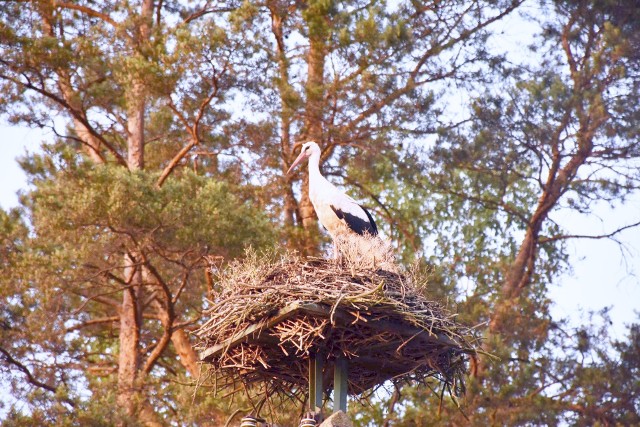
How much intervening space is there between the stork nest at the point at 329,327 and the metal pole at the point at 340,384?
0.06m

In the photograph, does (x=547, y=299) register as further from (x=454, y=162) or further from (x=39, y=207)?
(x=39, y=207)

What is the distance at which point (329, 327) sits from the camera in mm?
7051

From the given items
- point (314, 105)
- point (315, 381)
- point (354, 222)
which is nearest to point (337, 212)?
point (354, 222)

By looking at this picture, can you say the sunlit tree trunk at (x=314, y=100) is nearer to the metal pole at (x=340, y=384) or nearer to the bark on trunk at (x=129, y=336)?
the bark on trunk at (x=129, y=336)

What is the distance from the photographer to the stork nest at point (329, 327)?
23.0 feet

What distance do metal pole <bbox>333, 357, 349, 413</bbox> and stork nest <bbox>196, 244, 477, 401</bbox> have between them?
60 millimetres

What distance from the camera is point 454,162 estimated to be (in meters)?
16.5

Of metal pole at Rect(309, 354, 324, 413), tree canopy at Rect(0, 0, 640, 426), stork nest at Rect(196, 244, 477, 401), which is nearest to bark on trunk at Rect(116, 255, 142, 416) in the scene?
tree canopy at Rect(0, 0, 640, 426)

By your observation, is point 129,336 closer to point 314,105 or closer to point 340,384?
point 314,105

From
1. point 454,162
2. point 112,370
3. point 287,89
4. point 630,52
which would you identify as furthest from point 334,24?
point 112,370

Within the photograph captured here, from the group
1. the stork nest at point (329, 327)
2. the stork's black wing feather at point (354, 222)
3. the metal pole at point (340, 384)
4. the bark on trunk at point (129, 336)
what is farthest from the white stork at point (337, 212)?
the bark on trunk at point (129, 336)

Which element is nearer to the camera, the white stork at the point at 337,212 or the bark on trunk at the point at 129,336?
the white stork at the point at 337,212

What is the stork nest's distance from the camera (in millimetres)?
6996

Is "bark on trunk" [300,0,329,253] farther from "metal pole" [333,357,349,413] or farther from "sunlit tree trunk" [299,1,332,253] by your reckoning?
"metal pole" [333,357,349,413]
